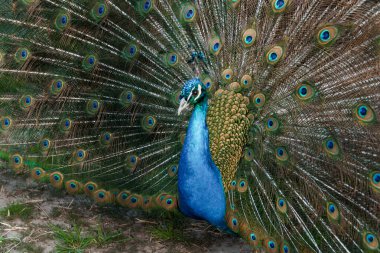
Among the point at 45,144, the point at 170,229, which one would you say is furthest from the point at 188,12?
the point at 170,229

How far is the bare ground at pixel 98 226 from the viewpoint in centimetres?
276

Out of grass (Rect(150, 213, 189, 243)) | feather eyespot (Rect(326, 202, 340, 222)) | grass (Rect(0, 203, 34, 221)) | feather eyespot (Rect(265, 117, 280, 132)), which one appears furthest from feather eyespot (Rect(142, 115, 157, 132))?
feather eyespot (Rect(326, 202, 340, 222))

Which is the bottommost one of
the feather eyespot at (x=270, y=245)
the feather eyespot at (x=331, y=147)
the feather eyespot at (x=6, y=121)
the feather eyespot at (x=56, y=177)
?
the feather eyespot at (x=270, y=245)

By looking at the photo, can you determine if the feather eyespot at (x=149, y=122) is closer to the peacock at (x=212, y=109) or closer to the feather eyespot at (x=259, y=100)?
the peacock at (x=212, y=109)

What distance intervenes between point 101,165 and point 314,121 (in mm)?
1284

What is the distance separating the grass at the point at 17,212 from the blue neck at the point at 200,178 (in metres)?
1.10

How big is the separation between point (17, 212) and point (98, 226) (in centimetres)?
53

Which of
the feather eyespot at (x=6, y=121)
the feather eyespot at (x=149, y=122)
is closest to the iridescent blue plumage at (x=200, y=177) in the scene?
the feather eyespot at (x=149, y=122)

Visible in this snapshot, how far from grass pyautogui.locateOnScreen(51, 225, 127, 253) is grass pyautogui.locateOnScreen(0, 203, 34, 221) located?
9.2 inches

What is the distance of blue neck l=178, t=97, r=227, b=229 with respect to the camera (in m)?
2.23

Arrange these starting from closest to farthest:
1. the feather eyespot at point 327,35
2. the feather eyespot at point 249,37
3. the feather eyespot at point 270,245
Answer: the feather eyespot at point 327,35, the feather eyespot at point 270,245, the feather eyespot at point 249,37

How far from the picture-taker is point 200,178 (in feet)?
7.64

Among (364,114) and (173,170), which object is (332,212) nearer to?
(364,114)

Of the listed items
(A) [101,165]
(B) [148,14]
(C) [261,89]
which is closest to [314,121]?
(C) [261,89]
